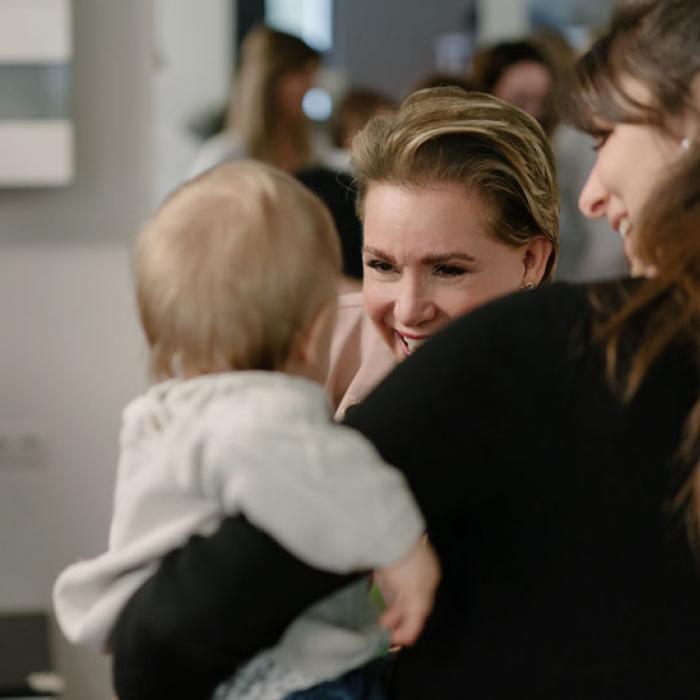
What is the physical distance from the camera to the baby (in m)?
1.08

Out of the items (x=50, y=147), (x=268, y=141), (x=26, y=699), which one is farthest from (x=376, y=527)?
(x=268, y=141)

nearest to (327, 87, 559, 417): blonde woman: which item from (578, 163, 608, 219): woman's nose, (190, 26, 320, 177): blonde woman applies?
(578, 163, 608, 219): woman's nose

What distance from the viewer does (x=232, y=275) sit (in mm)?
1175

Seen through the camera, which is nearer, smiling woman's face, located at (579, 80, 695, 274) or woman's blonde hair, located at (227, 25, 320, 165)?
smiling woman's face, located at (579, 80, 695, 274)

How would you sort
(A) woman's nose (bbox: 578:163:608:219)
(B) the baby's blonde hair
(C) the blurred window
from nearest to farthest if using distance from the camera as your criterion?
(B) the baby's blonde hair
(A) woman's nose (bbox: 578:163:608:219)
(C) the blurred window

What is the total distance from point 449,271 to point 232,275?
557 mm

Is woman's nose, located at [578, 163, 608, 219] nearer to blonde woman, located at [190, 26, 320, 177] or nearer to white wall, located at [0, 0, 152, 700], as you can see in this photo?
white wall, located at [0, 0, 152, 700]

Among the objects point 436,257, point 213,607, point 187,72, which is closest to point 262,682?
point 213,607

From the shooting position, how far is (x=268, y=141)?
4230mm

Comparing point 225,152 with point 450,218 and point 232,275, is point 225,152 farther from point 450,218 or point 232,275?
point 232,275

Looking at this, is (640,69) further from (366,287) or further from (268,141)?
(268,141)

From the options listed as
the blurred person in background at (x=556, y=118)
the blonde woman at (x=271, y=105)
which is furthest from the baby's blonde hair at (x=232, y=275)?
→ the blonde woman at (x=271, y=105)

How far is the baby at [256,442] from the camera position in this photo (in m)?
1.08

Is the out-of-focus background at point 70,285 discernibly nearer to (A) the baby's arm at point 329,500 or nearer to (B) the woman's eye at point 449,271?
(B) the woman's eye at point 449,271
